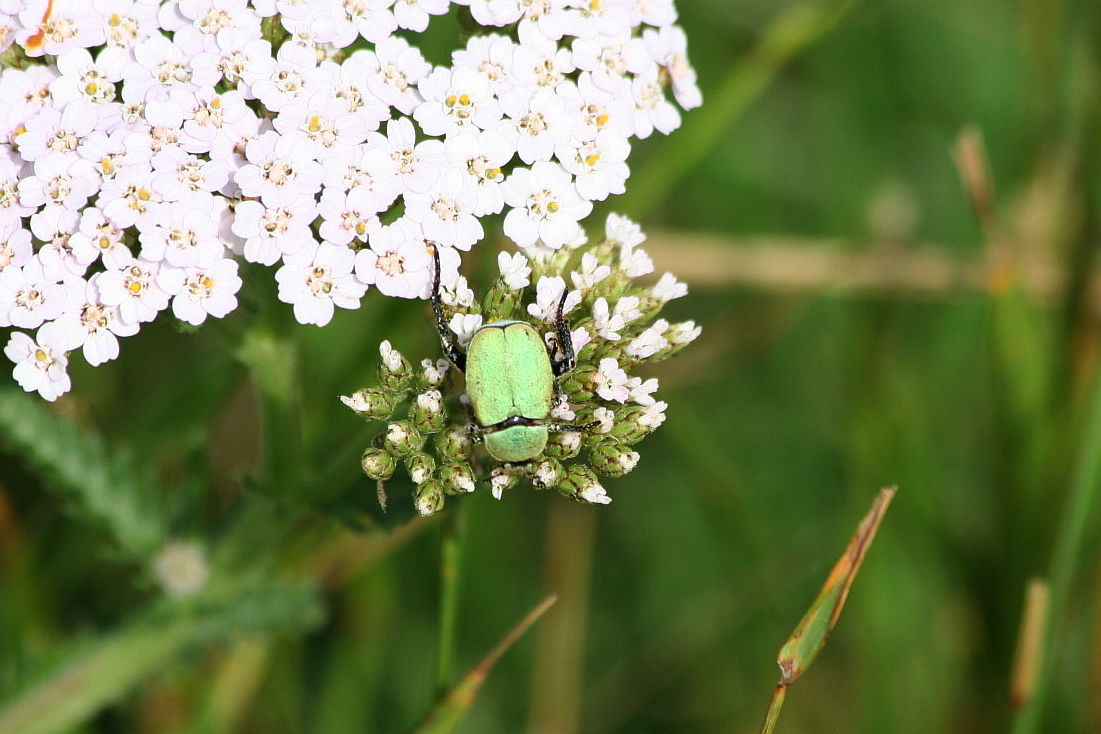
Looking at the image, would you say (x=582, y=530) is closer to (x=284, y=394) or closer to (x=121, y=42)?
(x=284, y=394)

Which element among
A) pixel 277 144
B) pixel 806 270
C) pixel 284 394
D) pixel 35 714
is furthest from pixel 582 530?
pixel 277 144

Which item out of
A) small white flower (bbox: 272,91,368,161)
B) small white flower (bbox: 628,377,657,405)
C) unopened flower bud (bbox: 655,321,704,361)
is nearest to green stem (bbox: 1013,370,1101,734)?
unopened flower bud (bbox: 655,321,704,361)

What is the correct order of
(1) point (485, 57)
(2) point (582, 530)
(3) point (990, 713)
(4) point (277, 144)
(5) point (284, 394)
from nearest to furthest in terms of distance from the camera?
(4) point (277, 144) → (1) point (485, 57) → (5) point (284, 394) → (3) point (990, 713) → (2) point (582, 530)

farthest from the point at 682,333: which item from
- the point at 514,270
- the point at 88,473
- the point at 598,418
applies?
the point at 88,473

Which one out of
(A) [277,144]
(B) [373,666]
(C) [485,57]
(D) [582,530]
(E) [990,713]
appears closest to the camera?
(A) [277,144]

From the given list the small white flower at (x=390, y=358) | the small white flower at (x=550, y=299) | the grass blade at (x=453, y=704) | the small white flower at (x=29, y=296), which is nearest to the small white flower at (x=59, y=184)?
the small white flower at (x=29, y=296)

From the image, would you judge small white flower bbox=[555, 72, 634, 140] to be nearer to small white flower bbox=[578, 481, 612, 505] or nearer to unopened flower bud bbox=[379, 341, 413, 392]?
unopened flower bud bbox=[379, 341, 413, 392]

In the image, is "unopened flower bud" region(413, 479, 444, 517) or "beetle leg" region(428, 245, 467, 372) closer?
"unopened flower bud" region(413, 479, 444, 517)
